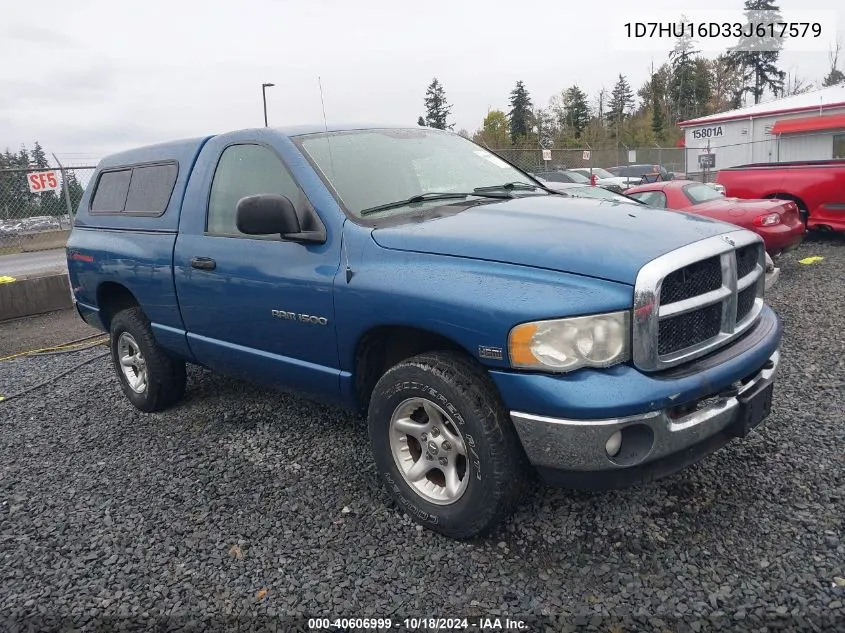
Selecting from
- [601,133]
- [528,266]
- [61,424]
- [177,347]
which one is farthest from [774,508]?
[601,133]

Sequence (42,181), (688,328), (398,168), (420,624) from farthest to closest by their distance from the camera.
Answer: (42,181) < (398,168) < (688,328) < (420,624)

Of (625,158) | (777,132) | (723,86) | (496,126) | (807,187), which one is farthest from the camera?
(723,86)

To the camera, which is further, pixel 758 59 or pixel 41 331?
pixel 758 59

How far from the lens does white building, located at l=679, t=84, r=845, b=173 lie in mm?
26266

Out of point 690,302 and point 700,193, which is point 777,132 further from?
point 690,302

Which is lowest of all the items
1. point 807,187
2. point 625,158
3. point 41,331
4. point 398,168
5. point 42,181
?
point 41,331

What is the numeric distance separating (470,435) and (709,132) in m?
35.4

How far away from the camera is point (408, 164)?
3.58 meters

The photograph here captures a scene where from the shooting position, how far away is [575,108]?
58.9 metres

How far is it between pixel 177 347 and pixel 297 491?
1.43 m

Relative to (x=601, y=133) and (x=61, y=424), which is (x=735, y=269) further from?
(x=601, y=133)

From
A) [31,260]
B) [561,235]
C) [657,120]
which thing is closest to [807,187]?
[561,235]

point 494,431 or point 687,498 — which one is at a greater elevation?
point 494,431

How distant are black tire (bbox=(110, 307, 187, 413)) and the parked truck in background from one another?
9559mm
